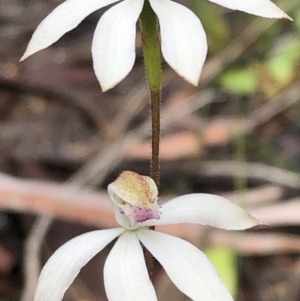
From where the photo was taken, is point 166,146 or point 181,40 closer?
point 181,40

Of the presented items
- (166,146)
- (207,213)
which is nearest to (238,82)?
(166,146)

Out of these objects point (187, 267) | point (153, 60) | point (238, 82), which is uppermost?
point (238, 82)

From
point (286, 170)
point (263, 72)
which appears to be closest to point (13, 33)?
point (263, 72)

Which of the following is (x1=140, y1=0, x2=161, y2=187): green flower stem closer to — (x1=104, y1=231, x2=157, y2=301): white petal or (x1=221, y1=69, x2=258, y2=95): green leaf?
(x1=104, y1=231, x2=157, y2=301): white petal

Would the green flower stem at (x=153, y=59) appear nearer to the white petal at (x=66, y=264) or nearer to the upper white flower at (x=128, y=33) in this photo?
the upper white flower at (x=128, y=33)

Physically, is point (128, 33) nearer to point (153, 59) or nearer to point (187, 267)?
point (153, 59)

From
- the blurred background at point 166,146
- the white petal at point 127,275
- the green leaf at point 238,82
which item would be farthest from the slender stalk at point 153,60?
the green leaf at point 238,82

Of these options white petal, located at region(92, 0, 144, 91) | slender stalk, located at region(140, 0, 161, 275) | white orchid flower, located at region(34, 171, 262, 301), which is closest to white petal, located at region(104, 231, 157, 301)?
white orchid flower, located at region(34, 171, 262, 301)
